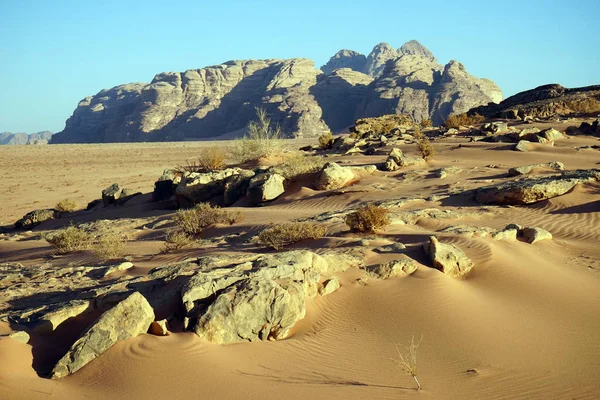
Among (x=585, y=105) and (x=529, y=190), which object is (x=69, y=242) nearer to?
Result: (x=529, y=190)

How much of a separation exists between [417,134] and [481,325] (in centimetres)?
2048

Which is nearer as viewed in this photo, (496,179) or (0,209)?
(496,179)

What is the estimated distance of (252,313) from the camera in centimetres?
512

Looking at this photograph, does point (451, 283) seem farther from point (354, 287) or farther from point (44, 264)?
point (44, 264)

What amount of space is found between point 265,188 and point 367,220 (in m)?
5.83

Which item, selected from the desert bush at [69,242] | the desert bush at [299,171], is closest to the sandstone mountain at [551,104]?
the desert bush at [299,171]

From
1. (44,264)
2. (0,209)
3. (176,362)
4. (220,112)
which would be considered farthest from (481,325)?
(220,112)

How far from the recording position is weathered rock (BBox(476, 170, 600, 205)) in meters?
10.6

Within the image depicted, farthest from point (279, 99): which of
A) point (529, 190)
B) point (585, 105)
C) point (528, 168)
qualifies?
point (529, 190)

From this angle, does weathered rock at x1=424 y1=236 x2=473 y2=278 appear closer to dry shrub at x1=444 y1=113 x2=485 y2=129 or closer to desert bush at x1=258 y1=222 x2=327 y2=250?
desert bush at x1=258 y1=222 x2=327 y2=250

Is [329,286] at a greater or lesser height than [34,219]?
greater

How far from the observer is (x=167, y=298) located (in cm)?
561

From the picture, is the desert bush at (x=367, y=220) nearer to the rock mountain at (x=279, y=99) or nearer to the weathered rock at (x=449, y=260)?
the weathered rock at (x=449, y=260)

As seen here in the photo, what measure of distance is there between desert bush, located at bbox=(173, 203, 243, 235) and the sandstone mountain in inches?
931
